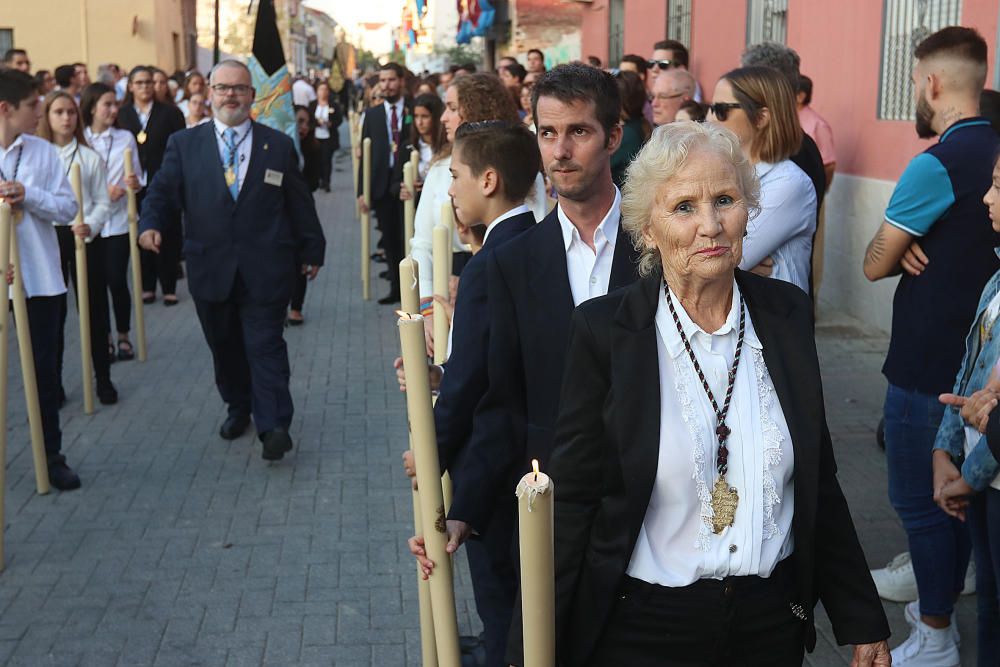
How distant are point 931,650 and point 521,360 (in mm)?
2116

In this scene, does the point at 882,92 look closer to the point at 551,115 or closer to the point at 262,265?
the point at 262,265

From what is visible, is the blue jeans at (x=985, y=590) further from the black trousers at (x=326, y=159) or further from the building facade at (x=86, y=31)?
the building facade at (x=86, y=31)

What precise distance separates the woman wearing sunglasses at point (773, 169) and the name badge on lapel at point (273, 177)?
3.33 metres

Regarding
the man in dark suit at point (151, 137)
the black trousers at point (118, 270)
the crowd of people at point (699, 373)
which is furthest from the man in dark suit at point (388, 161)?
the crowd of people at point (699, 373)

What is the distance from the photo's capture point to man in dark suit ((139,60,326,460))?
715 cm

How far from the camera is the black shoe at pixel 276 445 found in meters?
7.07

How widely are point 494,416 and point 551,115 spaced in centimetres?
86

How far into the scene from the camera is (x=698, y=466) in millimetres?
2514

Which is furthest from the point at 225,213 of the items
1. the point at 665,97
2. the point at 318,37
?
→ the point at 318,37

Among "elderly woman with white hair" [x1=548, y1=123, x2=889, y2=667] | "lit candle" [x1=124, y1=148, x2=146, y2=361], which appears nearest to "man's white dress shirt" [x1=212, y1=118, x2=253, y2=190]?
Answer: "lit candle" [x1=124, y1=148, x2=146, y2=361]

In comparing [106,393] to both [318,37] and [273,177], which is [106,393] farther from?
[318,37]

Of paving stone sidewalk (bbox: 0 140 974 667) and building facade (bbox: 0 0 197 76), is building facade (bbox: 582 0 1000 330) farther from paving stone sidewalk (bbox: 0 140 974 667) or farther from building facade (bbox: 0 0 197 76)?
building facade (bbox: 0 0 197 76)

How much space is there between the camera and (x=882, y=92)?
10305 mm

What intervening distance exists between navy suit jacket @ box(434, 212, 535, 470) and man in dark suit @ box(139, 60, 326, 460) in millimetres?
3808
